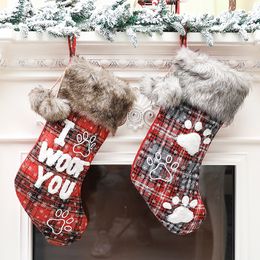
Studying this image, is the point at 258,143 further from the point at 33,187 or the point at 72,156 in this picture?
the point at 33,187

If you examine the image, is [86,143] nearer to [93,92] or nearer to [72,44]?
[93,92]

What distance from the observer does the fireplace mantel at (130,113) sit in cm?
147

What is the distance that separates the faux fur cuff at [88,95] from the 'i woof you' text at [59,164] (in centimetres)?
7

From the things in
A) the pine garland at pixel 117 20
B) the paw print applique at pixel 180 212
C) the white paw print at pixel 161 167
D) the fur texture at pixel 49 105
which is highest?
the pine garland at pixel 117 20

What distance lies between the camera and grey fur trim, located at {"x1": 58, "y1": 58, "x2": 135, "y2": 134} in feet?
4.46

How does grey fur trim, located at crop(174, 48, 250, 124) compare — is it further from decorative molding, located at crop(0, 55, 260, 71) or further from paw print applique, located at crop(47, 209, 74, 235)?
paw print applique, located at crop(47, 209, 74, 235)

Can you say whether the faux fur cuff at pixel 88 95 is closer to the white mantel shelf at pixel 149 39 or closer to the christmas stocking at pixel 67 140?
the christmas stocking at pixel 67 140

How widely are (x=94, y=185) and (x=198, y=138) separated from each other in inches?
17.7

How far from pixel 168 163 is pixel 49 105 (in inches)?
17.2

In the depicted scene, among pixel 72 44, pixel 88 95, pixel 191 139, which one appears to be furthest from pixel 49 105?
pixel 191 139

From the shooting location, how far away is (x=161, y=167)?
4.73 feet

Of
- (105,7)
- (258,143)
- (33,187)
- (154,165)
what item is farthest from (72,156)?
(258,143)

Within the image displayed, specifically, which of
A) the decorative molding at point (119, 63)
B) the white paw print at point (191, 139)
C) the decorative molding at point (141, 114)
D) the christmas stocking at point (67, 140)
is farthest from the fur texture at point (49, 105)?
the white paw print at point (191, 139)

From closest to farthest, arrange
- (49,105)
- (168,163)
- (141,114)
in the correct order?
(49,105), (168,163), (141,114)
